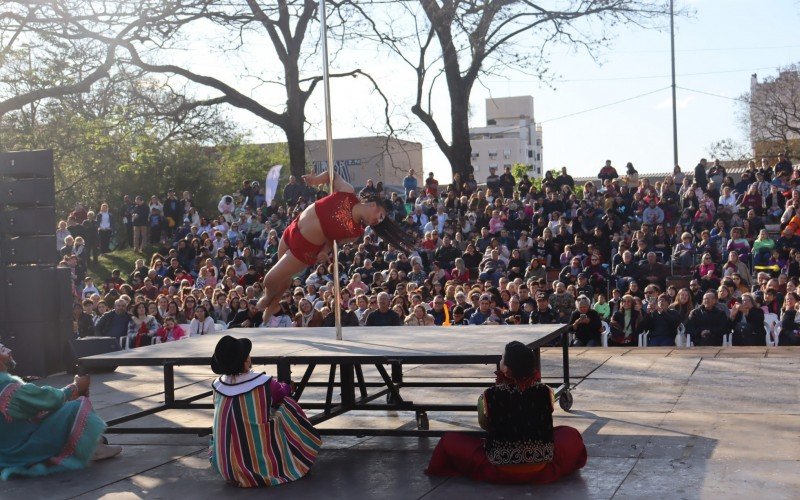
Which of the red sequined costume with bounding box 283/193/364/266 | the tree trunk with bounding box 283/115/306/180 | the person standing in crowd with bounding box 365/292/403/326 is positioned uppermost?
the tree trunk with bounding box 283/115/306/180

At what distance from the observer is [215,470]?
5.96 m

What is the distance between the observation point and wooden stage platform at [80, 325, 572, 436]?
19.7 feet

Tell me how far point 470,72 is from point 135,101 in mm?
7530

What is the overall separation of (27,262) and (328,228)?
463cm

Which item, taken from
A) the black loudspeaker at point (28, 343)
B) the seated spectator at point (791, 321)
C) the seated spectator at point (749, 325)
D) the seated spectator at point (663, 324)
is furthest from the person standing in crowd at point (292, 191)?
the seated spectator at point (791, 321)

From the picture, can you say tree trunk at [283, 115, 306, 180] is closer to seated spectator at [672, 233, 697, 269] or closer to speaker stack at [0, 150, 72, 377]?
seated spectator at [672, 233, 697, 269]

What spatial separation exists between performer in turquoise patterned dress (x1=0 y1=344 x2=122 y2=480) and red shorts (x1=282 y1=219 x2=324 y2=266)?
1971mm

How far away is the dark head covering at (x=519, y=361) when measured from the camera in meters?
5.41

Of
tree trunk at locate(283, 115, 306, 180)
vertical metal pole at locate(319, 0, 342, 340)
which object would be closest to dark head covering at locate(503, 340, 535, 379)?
vertical metal pole at locate(319, 0, 342, 340)

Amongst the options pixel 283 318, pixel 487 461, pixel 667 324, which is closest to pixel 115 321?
pixel 283 318

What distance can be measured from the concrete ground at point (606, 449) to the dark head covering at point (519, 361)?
61cm

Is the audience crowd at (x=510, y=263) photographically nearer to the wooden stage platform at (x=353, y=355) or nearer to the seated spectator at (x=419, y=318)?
the seated spectator at (x=419, y=318)

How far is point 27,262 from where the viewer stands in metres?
10.6

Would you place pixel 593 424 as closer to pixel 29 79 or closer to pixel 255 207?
pixel 255 207
